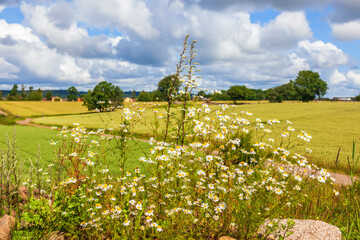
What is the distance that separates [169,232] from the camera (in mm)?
3160

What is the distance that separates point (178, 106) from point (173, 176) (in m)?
1.31

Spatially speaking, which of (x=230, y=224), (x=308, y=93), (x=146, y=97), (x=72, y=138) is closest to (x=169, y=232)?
(x=230, y=224)

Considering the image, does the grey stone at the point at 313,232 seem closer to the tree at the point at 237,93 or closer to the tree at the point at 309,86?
the tree at the point at 309,86

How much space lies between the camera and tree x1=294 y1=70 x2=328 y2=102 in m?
82.5

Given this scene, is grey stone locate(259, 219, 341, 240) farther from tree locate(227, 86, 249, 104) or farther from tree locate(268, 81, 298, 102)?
tree locate(227, 86, 249, 104)

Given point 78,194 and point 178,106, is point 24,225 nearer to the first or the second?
point 78,194

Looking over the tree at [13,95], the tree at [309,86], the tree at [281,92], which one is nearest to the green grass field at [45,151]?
the tree at [309,86]

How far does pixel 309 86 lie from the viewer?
3292 inches

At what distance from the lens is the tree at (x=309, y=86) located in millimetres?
82500

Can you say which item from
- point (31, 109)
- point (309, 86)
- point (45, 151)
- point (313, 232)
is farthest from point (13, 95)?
point (313, 232)

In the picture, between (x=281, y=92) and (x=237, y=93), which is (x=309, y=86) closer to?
(x=237, y=93)

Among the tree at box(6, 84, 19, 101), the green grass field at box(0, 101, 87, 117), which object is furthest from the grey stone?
the tree at box(6, 84, 19, 101)

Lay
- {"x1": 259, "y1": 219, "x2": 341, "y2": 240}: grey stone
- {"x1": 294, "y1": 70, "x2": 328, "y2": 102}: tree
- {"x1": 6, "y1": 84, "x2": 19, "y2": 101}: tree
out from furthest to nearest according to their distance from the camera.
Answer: {"x1": 6, "y1": 84, "x2": 19, "y2": 101}: tree
{"x1": 294, "y1": 70, "x2": 328, "y2": 102}: tree
{"x1": 259, "y1": 219, "x2": 341, "y2": 240}: grey stone

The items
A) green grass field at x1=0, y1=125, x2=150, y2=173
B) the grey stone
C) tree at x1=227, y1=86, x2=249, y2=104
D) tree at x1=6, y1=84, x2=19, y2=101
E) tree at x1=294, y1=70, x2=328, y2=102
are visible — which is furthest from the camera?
tree at x1=6, y1=84, x2=19, y2=101
